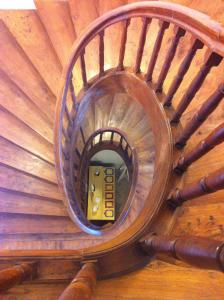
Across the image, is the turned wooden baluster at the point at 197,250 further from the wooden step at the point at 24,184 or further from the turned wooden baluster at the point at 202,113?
the wooden step at the point at 24,184

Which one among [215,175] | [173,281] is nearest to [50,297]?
[173,281]

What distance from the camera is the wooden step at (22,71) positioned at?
2.80 meters

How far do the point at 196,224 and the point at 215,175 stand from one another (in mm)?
506

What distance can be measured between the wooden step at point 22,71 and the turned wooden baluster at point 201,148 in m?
2.08

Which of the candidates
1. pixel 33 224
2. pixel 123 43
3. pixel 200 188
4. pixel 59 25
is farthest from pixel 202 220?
pixel 33 224

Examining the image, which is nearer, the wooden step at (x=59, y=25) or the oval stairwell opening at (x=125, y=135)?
the oval stairwell opening at (x=125, y=135)

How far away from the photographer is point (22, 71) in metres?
2.89

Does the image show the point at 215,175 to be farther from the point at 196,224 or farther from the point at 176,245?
the point at 196,224

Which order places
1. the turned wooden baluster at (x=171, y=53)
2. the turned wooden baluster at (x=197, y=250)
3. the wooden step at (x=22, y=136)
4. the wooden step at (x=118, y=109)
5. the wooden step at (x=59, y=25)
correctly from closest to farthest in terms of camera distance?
1. the turned wooden baluster at (x=197, y=250)
2. the turned wooden baluster at (x=171, y=53)
3. the wooden step at (x=59, y=25)
4. the wooden step at (x=22, y=136)
5. the wooden step at (x=118, y=109)

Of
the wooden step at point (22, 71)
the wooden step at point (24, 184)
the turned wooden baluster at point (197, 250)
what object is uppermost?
the wooden step at point (22, 71)

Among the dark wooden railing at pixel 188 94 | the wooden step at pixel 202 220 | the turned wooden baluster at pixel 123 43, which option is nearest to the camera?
the dark wooden railing at pixel 188 94

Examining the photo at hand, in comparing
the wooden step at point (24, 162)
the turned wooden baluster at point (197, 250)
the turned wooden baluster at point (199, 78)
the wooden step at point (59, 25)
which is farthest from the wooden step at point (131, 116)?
the turned wooden baluster at point (197, 250)

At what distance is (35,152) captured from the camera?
3346 mm

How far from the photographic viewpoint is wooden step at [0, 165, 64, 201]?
3355 millimetres
